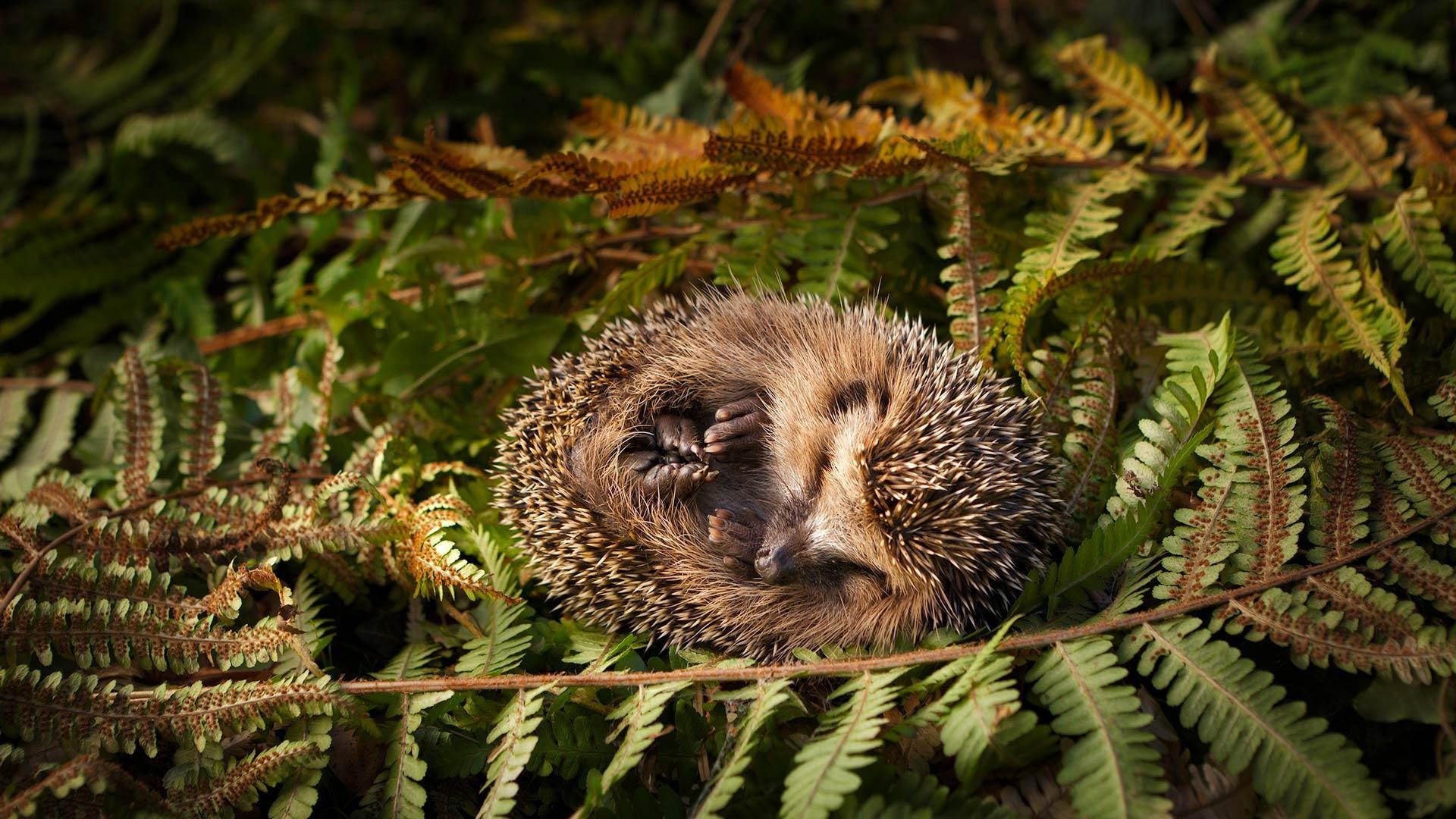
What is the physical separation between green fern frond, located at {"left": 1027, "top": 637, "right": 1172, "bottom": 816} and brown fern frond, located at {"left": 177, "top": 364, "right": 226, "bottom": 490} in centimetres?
288

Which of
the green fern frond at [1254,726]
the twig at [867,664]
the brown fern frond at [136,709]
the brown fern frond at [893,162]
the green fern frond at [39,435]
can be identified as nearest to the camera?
the green fern frond at [1254,726]

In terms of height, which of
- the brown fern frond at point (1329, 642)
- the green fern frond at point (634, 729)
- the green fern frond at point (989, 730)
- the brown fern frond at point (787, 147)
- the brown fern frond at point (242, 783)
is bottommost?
A: the brown fern frond at point (242, 783)

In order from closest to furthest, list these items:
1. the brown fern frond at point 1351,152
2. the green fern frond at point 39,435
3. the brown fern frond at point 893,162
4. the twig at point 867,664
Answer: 1. the twig at point 867,664
2. the brown fern frond at point 893,162
3. the brown fern frond at point 1351,152
4. the green fern frond at point 39,435

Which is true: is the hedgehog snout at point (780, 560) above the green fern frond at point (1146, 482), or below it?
below

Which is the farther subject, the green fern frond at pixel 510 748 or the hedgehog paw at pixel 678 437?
the hedgehog paw at pixel 678 437

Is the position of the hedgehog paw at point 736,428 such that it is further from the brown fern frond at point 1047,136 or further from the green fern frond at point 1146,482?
the brown fern frond at point 1047,136

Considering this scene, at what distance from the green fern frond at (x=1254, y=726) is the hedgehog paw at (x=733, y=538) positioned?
1.19 m

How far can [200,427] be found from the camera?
3.36 metres

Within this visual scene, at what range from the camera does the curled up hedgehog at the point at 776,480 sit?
2.68 m

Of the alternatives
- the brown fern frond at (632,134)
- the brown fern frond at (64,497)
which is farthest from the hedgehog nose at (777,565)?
the brown fern frond at (64,497)

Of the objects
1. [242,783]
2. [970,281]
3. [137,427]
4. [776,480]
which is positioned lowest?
[242,783]

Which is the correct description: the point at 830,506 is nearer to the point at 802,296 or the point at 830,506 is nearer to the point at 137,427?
the point at 802,296

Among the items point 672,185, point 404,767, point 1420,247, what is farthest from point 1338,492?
point 404,767

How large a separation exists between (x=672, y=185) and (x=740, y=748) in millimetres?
1860
